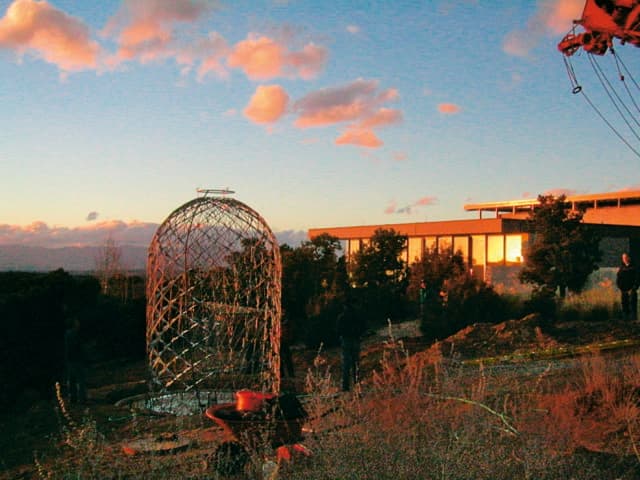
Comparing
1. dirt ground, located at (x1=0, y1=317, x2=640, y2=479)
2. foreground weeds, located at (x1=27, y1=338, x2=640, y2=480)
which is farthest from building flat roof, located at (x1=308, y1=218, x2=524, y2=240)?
foreground weeds, located at (x1=27, y1=338, x2=640, y2=480)

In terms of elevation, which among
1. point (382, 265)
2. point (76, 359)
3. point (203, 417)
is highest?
point (382, 265)

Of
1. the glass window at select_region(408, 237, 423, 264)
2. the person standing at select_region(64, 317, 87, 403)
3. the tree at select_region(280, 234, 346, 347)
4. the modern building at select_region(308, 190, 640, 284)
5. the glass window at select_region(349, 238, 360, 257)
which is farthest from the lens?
the glass window at select_region(349, 238, 360, 257)

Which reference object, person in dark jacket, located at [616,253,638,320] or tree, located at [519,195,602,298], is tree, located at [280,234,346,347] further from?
person in dark jacket, located at [616,253,638,320]

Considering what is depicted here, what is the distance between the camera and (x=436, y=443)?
513 cm

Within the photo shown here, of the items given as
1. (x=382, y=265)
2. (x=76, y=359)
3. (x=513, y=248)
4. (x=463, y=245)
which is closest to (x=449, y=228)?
(x=463, y=245)

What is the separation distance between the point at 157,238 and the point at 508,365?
18.5ft

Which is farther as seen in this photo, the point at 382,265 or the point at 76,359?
the point at 382,265

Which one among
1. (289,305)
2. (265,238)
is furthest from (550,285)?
(265,238)

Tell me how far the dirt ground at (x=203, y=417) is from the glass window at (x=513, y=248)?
43.7ft

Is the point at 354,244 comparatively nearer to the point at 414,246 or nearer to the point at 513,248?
the point at 414,246

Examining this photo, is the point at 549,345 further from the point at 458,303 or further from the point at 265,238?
the point at 265,238

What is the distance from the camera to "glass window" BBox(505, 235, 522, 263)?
32.0 meters

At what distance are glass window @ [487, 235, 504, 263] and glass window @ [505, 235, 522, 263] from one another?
0.99 ft

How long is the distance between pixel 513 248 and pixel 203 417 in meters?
25.9
